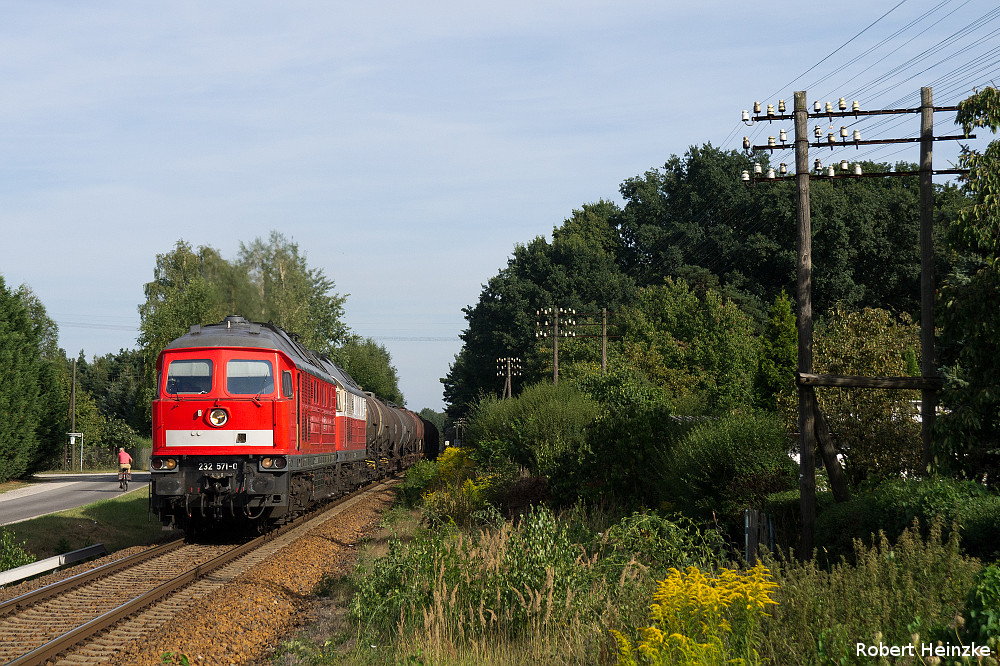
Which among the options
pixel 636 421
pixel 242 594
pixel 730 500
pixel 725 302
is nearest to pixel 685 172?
pixel 725 302

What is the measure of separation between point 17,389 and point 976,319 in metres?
36.7

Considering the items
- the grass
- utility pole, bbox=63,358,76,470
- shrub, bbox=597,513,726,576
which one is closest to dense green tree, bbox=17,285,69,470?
utility pole, bbox=63,358,76,470

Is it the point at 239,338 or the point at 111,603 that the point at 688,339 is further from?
the point at 111,603

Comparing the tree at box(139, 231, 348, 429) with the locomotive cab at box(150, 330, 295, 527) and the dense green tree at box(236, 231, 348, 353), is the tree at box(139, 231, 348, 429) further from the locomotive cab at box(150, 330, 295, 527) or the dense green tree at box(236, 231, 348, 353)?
the locomotive cab at box(150, 330, 295, 527)

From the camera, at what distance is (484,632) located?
A: 333 inches

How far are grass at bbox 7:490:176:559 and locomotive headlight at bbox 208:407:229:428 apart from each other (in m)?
3.38

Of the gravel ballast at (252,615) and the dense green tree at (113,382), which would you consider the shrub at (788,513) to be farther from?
the dense green tree at (113,382)

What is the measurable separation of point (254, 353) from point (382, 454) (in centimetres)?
2061

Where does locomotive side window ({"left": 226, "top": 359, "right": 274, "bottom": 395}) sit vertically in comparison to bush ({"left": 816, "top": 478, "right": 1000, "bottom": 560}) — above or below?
above

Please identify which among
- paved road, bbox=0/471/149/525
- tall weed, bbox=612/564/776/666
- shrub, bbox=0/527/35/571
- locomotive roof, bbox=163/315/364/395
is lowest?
paved road, bbox=0/471/149/525

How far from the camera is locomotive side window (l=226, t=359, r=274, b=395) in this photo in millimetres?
16562

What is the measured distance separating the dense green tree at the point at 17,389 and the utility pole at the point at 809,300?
1285 inches

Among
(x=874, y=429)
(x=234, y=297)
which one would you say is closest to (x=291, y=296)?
(x=234, y=297)

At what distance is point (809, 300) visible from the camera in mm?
14664
